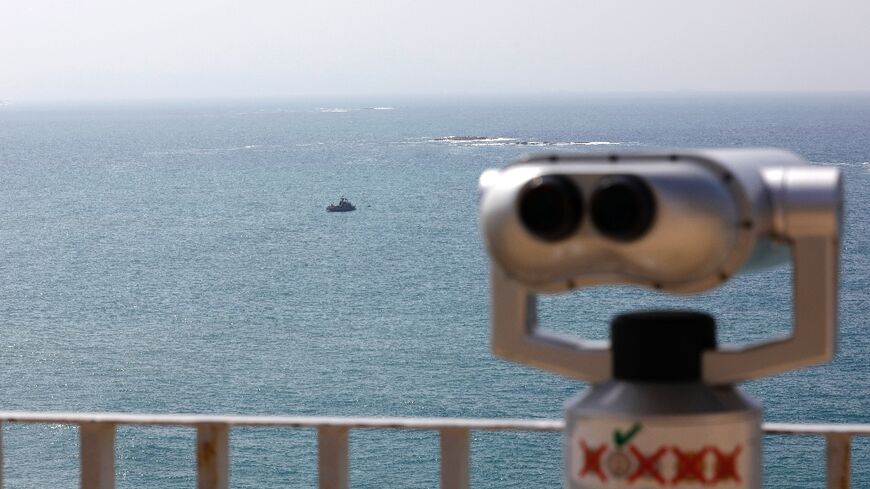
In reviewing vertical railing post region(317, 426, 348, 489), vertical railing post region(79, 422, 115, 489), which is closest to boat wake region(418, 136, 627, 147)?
vertical railing post region(79, 422, 115, 489)

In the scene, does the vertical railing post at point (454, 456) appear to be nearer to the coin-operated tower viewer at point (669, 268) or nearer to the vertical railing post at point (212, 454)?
the vertical railing post at point (212, 454)

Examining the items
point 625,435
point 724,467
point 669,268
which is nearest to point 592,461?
point 625,435

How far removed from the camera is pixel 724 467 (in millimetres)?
1756

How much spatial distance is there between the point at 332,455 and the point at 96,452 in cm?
70

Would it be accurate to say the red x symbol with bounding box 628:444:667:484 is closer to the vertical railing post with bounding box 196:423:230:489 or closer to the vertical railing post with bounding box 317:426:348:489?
the vertical railing post with bounding box 317:426:348:489

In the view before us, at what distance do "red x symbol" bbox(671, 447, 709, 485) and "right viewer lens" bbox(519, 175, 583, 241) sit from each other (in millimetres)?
320

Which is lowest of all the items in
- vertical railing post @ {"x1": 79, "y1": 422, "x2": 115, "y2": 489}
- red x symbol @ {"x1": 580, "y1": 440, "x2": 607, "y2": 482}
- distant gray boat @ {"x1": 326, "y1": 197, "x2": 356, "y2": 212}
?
distant gray boat @ {"x1": 326, "y1": 197, "x2": 356, "y2": 212}

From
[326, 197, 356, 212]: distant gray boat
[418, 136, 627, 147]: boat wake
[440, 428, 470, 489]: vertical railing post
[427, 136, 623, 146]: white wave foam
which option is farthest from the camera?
[418, 136, 627, 147]: boat wake

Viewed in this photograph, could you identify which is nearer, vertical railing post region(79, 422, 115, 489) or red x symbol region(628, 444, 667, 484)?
red x symbol region(628, 444, 667, 484)

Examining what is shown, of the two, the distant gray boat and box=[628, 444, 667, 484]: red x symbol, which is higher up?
box=[628, 444, 667, 484]: red x symbol

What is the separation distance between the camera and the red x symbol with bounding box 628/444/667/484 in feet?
5.74

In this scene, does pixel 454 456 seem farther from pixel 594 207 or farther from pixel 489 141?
pixel 489 141

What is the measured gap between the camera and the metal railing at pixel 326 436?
3.51 metres

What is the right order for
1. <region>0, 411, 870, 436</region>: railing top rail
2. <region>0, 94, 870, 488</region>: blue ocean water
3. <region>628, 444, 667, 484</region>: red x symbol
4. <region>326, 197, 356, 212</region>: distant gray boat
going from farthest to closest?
<region>326, 197, 356, 212</region>: distant gray boat → <region>0, 94, 870, 488</region>: blue ocean water → <region>0, 411, 870, 436</region>: railing top rail → <region>628, 444, 667, 484</region>: red x symbol
